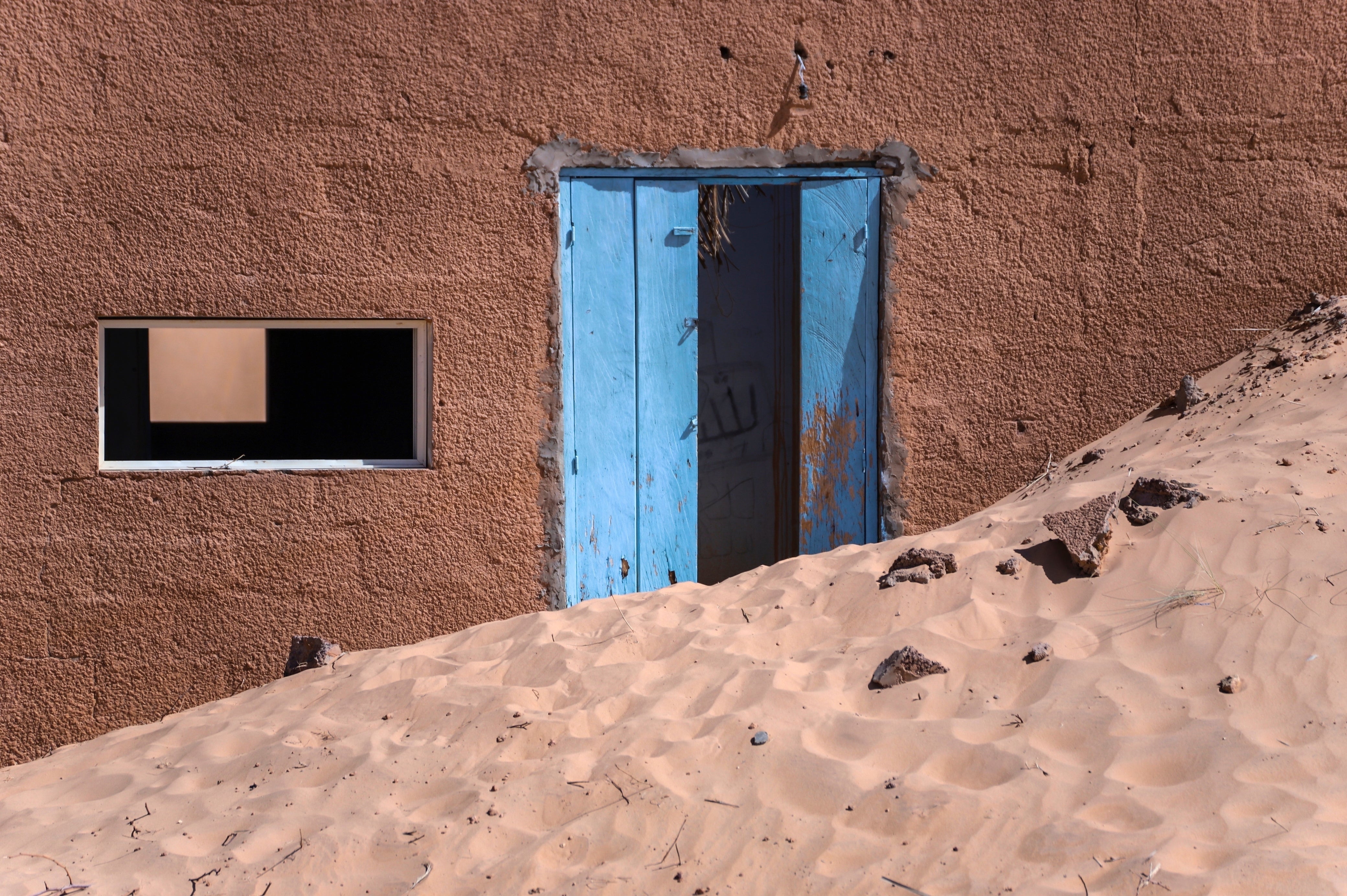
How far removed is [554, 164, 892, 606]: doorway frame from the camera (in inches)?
154

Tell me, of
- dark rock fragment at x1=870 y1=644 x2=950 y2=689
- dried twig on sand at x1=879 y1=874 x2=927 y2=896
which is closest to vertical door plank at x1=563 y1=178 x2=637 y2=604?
dark rock fragment at x1=870 y1=644 x2=950 y2=689

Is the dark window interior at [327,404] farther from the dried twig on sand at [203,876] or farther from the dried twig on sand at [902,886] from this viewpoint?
the dried twig on sand at [902,886]

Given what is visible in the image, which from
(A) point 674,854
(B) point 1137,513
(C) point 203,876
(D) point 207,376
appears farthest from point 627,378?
(D) point 207,376

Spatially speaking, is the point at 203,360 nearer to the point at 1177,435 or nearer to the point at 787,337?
the point at 787,337

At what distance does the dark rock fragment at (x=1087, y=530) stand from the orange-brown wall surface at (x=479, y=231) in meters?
1.02

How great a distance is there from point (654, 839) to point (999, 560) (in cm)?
146

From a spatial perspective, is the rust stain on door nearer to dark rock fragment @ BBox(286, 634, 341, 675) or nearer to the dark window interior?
dark rock fragment @ BBox(286, 634, 341, 675)

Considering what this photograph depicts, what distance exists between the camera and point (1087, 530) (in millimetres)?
2943

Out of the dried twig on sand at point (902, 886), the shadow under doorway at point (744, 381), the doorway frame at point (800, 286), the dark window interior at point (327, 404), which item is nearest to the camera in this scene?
the dried twig on sand at point (902, 886)

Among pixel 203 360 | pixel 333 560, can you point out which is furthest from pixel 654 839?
pixel 203 360

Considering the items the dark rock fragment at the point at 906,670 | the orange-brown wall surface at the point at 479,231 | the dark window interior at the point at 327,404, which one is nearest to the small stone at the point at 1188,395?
the orange-brown wall surface at the point at 479,231

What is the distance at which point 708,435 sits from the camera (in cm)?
511

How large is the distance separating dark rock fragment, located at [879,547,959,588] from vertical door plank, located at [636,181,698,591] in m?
1.09

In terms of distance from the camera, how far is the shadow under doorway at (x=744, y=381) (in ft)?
15.3
